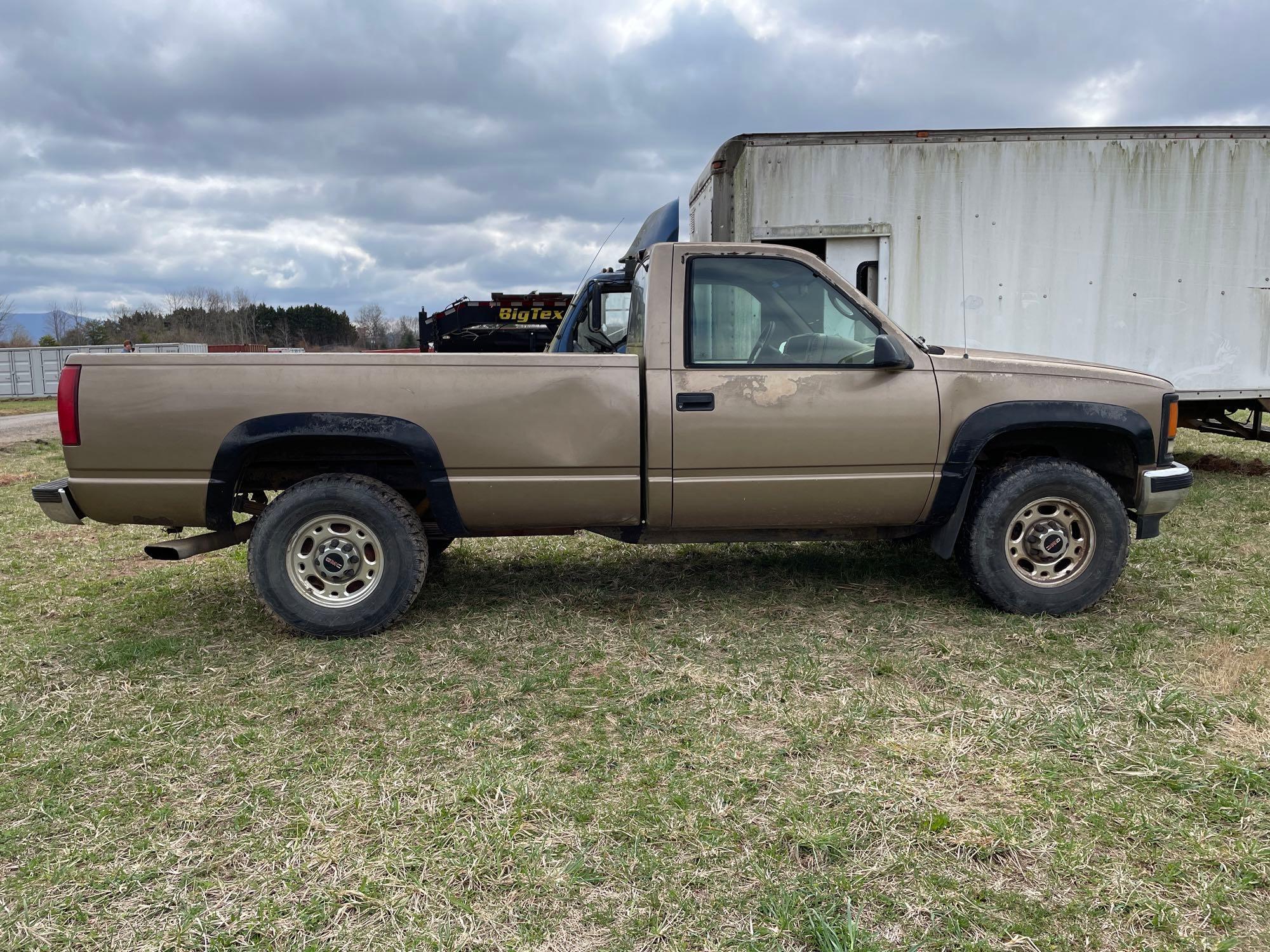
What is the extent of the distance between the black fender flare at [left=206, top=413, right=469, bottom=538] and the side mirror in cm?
219

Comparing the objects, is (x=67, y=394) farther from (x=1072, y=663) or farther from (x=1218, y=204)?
(x=1218, y=204)

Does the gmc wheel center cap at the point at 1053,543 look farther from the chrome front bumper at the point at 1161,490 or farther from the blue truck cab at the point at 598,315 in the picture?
the blue truck cab at the point at 598,315

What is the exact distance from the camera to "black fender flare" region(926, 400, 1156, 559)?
14.8ft

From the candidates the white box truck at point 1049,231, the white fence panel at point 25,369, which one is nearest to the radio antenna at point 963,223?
the white box truck at point 1049,231

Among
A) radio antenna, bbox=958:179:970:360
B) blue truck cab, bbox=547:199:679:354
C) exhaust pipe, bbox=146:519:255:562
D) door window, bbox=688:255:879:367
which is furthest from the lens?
radio antenna, bbox=958:179:970:360

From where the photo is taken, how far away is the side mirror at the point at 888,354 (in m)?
4.34

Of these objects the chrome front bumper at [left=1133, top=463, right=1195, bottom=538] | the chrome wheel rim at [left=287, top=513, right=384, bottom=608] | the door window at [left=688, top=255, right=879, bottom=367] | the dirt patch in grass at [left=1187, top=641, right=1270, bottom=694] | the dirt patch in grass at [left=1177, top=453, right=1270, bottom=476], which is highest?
the door window at [left=688, top=255, right=879, bottom=367]

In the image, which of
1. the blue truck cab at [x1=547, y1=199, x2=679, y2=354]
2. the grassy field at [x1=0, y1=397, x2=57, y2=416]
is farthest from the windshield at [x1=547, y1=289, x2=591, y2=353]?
the grassy field at [x1=0, y1=397, x2=57, y2=416]

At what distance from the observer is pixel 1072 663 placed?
13.2 ft

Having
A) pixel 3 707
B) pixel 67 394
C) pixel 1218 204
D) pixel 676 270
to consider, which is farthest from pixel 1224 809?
pixel 1218 204

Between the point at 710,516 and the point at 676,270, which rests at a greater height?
the point at 676,270

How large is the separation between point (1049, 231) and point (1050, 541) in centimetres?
416

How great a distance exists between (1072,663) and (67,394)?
15.6 ft

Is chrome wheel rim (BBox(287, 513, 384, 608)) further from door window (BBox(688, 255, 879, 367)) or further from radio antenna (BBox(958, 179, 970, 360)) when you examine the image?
radio antenna (BBox(958, 179, 970, 360))
